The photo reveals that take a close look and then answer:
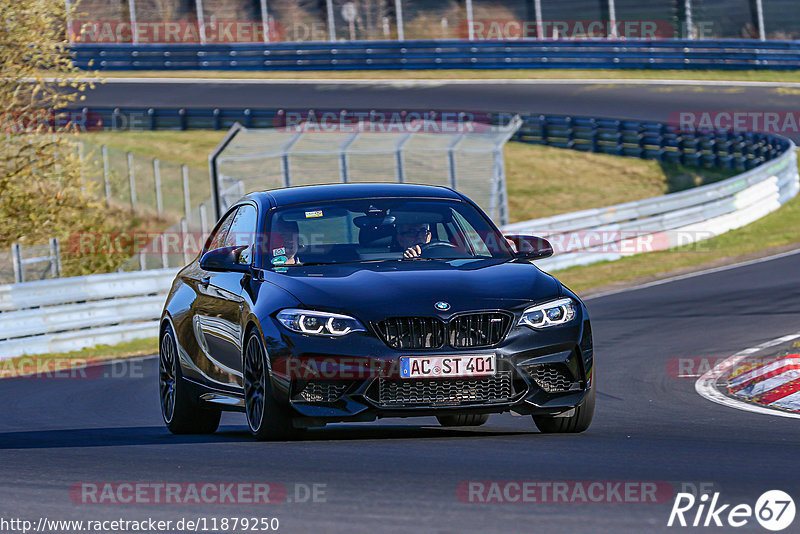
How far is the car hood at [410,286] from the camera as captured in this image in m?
7.34

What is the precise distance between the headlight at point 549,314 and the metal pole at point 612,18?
38.8 metres

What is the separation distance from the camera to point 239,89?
1826 inches

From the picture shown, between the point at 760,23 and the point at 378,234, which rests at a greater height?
the point at 378,234

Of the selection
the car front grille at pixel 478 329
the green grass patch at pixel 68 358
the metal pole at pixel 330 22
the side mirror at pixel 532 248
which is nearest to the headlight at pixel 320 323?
the car front grille at pixel 478 329

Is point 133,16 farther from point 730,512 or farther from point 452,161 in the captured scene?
point 730,512

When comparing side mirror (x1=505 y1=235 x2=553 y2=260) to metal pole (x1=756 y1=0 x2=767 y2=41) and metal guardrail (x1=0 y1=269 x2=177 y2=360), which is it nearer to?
metal guardrail (x1=0 y1=269 x2=177 y2=360)

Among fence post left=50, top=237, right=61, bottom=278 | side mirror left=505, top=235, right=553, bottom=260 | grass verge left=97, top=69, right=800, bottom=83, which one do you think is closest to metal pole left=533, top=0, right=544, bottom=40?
grass verge left=97, top=69, right=800, bottom=83

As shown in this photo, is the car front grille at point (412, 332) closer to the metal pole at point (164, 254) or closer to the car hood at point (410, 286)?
the car hood at point (410, 286)

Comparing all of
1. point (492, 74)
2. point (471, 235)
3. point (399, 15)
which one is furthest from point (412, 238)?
point (399, 15)

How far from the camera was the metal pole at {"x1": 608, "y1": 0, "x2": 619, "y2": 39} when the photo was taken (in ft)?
148

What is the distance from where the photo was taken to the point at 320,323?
24.1ft

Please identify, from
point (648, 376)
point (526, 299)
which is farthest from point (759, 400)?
point (526, 299)

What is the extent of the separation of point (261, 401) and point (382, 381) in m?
0.81

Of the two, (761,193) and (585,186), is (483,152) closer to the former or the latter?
(761,193)
